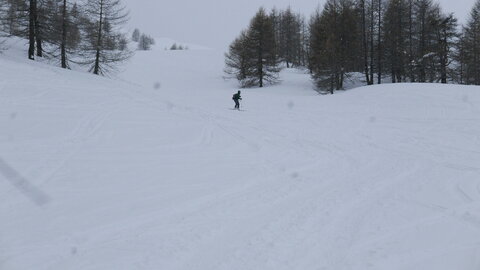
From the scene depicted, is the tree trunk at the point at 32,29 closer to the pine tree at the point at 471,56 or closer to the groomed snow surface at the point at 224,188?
the groomed snow surface at the point at 224,188

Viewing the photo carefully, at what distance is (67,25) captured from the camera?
25281mm

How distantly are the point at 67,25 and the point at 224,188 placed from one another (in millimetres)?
23022

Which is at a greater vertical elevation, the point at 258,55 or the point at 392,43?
the point at 392,43

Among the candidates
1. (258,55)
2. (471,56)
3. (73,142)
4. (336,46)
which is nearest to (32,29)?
(73,142)

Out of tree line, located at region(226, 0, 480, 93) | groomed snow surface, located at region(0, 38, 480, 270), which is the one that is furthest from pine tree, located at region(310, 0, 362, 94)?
groomed snow surface, located at region(0, 38, 480, 270)

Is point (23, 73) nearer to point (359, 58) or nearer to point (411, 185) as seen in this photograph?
point (411, 185)

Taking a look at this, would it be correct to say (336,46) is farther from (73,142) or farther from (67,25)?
(73,142)

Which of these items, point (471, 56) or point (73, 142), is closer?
point (73, 142)

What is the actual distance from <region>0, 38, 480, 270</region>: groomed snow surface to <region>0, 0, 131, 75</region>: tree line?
9.78m

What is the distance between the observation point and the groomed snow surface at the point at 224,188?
4.93 meters

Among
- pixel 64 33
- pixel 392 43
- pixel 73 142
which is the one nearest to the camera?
pixel 73 142

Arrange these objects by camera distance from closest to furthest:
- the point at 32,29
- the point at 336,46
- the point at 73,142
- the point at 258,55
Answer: the point at 73,142 < the point at 32,29 < the point at 336,46 < the point at 258,55

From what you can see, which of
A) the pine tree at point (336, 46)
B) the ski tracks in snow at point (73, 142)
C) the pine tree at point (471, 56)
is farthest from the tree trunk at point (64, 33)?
the pine tree at point (471, 56)

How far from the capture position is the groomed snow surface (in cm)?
493
